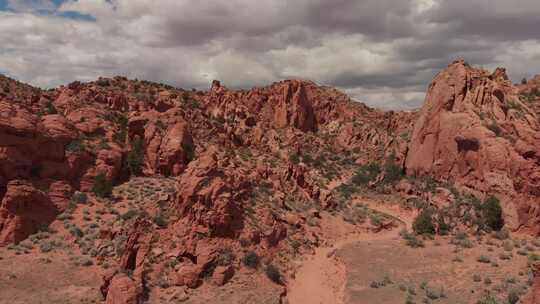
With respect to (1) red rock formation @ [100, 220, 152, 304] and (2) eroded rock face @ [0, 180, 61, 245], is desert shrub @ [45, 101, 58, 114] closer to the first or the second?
(2) eroded rock face @ [0, 180, 61, 245]

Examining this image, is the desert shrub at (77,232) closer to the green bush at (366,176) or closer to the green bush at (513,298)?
the green bush at (513,298)

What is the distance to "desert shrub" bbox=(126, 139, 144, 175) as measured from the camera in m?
38.6

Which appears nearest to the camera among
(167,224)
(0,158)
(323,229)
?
(167,224)

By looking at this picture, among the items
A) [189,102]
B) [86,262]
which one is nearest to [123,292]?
[86,262]

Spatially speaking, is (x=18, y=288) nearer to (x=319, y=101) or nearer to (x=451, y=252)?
(x=451, y=252)

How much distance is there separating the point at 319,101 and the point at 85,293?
64.1 m

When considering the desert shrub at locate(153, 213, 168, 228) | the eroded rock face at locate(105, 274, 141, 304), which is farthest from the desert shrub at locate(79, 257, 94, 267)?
the eroded rock face at locate(105, 274, 141, 304)

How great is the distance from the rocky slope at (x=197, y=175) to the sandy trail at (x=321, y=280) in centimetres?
120

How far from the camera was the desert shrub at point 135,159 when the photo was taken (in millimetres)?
38625

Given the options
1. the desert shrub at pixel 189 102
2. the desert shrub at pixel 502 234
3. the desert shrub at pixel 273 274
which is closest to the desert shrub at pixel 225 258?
the desert shrub at pixel 273 274

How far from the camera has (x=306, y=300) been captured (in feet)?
75.8

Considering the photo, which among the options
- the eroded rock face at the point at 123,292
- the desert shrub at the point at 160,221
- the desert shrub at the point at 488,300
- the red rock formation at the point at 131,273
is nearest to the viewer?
the desert shrub at the point at 488,300

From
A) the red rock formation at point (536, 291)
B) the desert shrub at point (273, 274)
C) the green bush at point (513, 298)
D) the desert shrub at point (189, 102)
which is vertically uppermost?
the desert shrub at point (189, 102)

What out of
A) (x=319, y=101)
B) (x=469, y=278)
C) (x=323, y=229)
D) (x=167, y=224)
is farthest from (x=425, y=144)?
(x=319, y=101)
